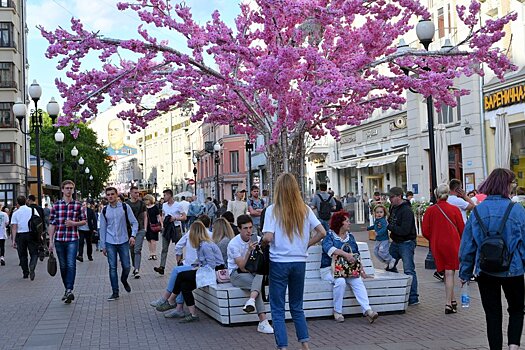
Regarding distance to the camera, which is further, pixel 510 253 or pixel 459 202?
pixel 459 202

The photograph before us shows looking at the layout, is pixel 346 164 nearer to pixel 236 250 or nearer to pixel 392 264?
pixel 392 264

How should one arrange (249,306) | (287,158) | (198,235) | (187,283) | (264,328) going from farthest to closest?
(287,158), (198,235), (187,283), (264,328), (249,306)

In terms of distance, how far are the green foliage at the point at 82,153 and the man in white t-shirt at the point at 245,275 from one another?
247 ft

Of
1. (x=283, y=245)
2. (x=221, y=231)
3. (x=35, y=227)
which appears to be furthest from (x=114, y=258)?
(x=283, y=245)

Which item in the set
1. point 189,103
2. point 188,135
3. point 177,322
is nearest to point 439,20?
point 189,103

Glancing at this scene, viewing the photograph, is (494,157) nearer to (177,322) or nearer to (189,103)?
(189,103)

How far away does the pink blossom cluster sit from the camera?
1198 centimetres

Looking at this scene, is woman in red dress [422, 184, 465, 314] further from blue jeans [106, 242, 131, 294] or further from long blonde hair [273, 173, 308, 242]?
blue jeans [106, 242, 131, 294]

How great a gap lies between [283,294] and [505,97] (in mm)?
21752

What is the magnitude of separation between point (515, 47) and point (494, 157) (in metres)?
4.00

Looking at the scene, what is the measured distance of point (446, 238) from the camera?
10375 millimetres

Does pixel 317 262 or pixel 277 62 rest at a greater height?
pixel 277 62

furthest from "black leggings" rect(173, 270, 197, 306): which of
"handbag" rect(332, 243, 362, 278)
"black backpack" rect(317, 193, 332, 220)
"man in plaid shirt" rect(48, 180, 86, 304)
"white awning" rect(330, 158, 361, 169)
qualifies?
"white awning" rect(330, 158, 361, 169)

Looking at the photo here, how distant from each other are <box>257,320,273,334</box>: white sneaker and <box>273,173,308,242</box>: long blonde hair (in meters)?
2.19
